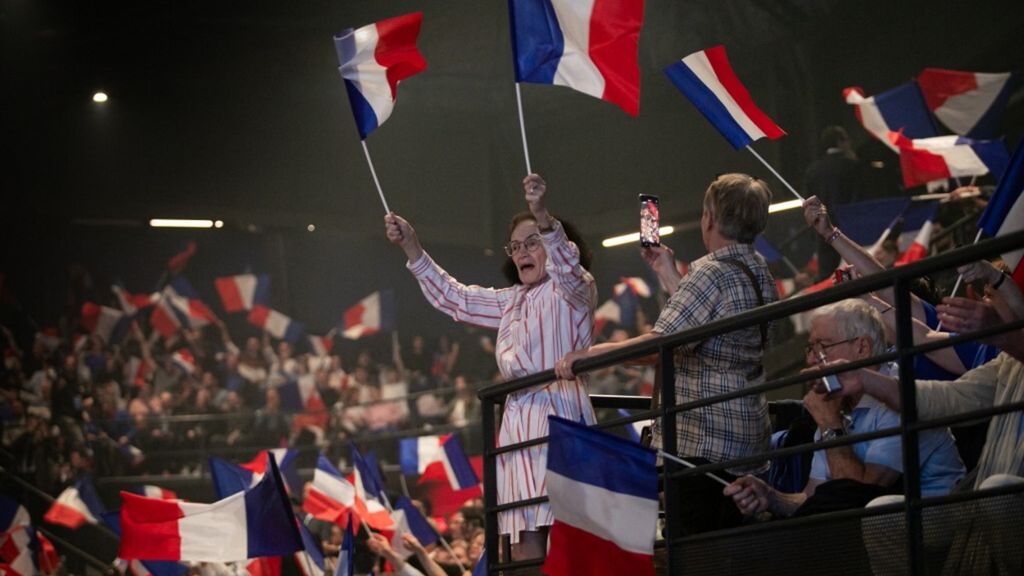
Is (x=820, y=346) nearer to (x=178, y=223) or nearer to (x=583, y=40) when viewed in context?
(x=583, y=40)

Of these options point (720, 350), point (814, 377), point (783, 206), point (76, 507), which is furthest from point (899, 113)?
point (76, 507)

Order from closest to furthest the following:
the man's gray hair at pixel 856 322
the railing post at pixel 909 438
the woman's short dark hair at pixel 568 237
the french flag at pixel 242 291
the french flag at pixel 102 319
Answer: the railing post at pixel 909 438 → the man's gray hair at pixel 856 322 → the woman's short dark hair at pixel 568 237 → the french flag at pixel 102 319 → the french flag at pixel 242 291

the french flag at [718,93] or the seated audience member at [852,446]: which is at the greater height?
the french flag at [718,93]

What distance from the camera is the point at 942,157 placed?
895 cm

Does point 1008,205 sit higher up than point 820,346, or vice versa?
point 1008,205

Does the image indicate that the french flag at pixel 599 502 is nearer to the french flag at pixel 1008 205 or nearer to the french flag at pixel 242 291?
the french flag at pixel 1008 205

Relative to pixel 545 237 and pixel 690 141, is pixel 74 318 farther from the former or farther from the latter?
pixel 545 237

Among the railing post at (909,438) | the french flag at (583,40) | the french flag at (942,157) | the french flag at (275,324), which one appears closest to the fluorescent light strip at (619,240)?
the french flag at (275,324)

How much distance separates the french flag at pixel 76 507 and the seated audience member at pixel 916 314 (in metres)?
12.3

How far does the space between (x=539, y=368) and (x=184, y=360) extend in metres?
15.6

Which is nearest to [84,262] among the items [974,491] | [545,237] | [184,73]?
[184,73]

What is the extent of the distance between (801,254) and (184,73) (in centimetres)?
992

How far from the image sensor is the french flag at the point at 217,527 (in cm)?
593

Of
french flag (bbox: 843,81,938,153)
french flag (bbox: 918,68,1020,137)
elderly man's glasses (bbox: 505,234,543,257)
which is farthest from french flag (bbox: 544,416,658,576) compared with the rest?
french flag (bbox: 918,68,1020,137)
